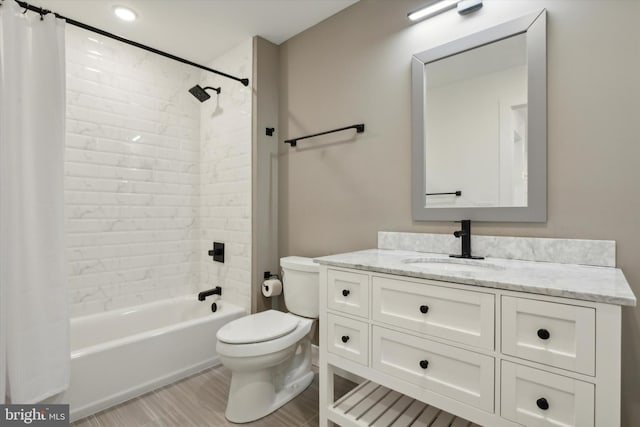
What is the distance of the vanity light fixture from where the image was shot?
160 centimetres

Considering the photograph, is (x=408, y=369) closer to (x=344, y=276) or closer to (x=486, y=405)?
(x=486, y=405)

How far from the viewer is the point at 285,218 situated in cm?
257

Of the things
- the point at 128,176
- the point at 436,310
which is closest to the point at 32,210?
the point at 128,176

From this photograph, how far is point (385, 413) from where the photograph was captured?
58.3 inches

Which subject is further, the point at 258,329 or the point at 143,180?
the point at 143,180

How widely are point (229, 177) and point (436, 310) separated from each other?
205cm

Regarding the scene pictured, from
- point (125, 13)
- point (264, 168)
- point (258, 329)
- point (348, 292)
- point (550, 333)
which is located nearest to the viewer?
point (550, 333)

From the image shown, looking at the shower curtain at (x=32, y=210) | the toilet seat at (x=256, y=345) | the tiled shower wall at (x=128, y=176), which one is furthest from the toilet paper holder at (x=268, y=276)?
the shower curtain at (x=32, y=210)

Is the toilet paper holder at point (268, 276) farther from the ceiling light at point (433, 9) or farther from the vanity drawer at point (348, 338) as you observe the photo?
the ceiling light at point (433, 9)

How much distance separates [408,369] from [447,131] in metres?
1.20

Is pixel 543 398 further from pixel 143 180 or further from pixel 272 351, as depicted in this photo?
pixel 143 180

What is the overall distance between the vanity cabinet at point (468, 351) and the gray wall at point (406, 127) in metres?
0.62

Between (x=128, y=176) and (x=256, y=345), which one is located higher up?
(x=128, y=176)

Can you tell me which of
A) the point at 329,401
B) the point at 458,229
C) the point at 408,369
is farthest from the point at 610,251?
the point at 329,401
